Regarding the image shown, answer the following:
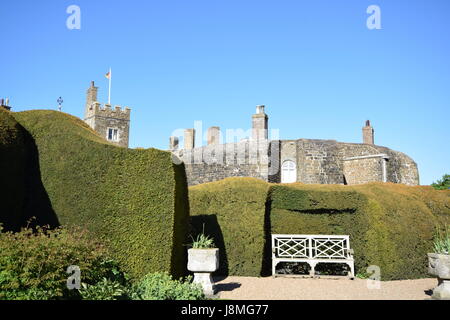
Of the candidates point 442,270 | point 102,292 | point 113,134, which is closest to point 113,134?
point 113,134

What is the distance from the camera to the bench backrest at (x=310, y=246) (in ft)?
36.4

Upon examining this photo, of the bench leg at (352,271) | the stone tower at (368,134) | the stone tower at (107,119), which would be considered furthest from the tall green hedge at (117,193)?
the stone tower at (107,119)

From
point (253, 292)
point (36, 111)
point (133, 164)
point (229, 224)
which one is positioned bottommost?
point (253, 292)

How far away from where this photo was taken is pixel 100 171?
317 inches

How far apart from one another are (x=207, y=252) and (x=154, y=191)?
6.15 ft

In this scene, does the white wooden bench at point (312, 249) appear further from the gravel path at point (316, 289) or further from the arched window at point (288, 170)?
the arched window at point (288, 170)

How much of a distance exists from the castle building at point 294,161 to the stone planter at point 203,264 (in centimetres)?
1460

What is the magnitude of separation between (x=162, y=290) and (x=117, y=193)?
2489 mm

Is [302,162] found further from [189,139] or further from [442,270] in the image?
[442,270]

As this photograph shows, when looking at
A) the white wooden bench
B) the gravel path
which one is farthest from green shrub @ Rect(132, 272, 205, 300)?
the white wooden bench

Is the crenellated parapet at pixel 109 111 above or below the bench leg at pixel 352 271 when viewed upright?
above

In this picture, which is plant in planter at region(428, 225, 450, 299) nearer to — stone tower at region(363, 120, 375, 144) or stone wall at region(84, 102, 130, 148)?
stone tower at region(363, 120, 375, 144)

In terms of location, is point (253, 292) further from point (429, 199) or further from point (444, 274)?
point (429, 199)
